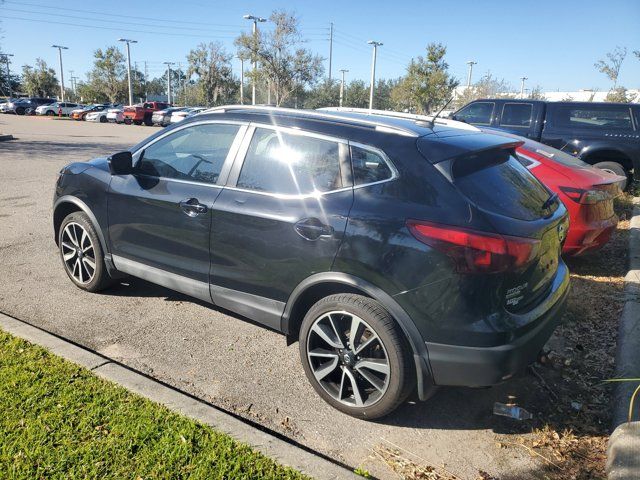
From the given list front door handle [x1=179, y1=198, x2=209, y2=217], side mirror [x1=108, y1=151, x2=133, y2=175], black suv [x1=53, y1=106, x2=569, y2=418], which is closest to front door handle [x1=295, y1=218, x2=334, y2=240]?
black suv [x1=53, y1=106, x2=569, y2=418]

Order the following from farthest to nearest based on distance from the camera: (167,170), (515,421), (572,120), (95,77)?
(95,77)
(572,120)
(167,170)
(515,421)

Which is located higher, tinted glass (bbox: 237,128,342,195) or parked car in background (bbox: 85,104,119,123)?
tinted glass (bbox: 237,128,342,195)

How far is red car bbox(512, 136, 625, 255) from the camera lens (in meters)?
5.05

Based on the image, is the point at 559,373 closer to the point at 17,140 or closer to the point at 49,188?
the point at 49,188

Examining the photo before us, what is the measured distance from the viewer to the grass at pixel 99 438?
8.10 ft

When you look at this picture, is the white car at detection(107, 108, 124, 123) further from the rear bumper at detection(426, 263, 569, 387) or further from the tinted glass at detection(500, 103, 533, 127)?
the rear bumper at detection(426, 263, 569, 387)

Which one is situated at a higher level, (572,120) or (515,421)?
(572,120)

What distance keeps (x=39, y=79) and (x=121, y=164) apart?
297 ft

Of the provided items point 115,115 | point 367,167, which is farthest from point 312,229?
point 115,115

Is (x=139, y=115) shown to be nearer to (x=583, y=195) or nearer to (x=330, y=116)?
(x=583, y=195)

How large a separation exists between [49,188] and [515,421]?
9127 mm

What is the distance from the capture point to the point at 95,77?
67.9 meters

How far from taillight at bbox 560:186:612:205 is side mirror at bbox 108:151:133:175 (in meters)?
4.20

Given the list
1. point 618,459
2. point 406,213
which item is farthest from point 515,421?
point 406,213
